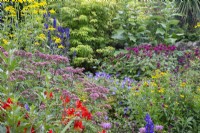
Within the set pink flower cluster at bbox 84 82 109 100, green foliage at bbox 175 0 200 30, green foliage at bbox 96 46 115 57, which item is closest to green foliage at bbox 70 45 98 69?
green foliage at bbox 96 46 115 57

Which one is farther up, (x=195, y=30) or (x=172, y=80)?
(x=172, y=80)

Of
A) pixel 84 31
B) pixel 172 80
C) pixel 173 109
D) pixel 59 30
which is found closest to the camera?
pixel 173 109

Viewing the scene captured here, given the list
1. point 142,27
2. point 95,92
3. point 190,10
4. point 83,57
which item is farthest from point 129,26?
point 95,92

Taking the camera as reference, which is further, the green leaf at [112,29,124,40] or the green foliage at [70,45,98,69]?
the green leaf at [112,29,124,40]

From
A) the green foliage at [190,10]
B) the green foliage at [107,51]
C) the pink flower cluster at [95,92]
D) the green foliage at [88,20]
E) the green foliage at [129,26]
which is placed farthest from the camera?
the green foliage at [190,10]

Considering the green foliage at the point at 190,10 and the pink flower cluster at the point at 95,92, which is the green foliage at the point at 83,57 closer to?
the green foliage at the point at 190,10

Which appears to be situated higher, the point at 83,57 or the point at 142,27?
the point at 142,27

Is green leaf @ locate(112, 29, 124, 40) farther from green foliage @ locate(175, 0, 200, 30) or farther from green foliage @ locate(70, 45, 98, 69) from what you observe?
green foliage @ locate(175, 0, 200, 30)

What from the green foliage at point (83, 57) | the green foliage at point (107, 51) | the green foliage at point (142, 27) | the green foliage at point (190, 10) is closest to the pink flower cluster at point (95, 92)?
the green foliage at point (83, 57)

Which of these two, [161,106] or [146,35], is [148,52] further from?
[161,106]

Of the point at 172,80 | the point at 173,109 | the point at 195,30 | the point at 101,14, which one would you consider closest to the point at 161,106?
the point at 173,109

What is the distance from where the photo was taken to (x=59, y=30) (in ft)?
20.6

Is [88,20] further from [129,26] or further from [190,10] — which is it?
[190,10]

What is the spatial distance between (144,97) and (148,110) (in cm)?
19
